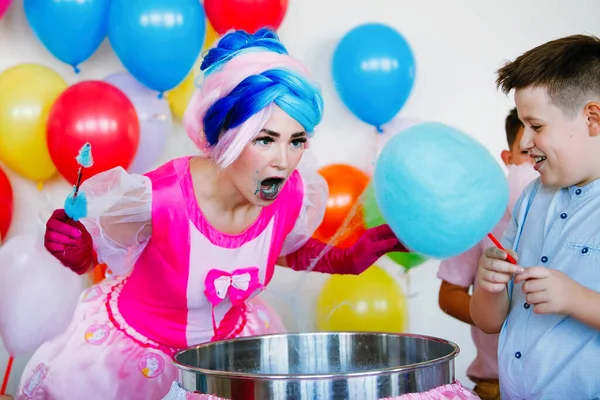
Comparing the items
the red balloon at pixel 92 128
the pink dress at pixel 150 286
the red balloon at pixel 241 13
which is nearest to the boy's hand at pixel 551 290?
the pink dress at pixel 150 286

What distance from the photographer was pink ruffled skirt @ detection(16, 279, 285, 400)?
1720 mm

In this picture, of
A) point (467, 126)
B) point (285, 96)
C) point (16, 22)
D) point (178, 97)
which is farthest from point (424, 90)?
point (285, 96)

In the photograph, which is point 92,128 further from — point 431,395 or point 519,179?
point 431,395

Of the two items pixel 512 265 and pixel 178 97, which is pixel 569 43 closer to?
pixel 512 265

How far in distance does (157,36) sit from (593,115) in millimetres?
1558

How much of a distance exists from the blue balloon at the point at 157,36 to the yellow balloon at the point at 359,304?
2.97 ft

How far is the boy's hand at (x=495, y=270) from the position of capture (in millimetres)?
1339

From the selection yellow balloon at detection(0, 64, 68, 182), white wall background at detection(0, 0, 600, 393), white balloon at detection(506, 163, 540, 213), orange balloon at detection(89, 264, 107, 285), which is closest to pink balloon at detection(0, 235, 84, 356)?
orange balloon at detection(89, 264, 107, 285)

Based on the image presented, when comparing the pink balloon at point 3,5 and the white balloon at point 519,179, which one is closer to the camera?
the white balloon at point 519,179

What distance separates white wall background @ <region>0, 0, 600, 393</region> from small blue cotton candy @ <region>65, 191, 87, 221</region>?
1.68m

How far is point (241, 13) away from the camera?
2703 mm

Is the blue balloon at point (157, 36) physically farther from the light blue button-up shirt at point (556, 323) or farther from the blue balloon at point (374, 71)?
the light blue button-up shirt at point (556, 323)

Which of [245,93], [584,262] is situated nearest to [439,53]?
[245,93]

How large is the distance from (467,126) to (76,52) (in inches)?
64.2
